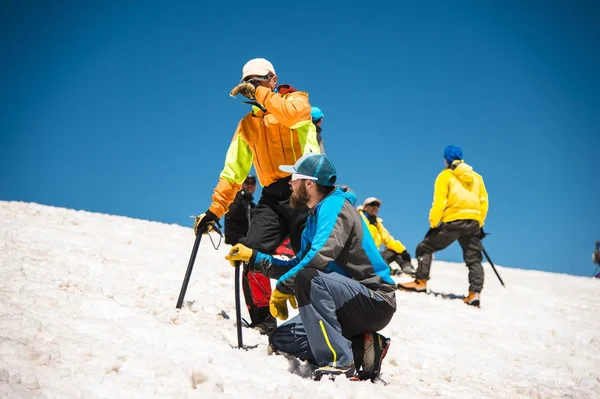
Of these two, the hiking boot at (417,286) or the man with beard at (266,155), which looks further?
the hiking boot at (417,286)

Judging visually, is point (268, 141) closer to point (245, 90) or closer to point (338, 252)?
point (245, 90)

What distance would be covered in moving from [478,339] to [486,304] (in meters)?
2.77

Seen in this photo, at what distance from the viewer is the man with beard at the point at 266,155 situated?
14.9 feet

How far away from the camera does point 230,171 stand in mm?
5031

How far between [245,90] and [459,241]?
5.90 meters

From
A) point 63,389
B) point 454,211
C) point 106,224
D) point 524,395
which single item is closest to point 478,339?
point 524,395

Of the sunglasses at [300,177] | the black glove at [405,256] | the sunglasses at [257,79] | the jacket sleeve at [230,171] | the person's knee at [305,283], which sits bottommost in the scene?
the person's knee at [305,283]

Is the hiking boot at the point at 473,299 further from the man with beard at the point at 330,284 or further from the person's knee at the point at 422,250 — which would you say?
the man with beard at the point at 330,284

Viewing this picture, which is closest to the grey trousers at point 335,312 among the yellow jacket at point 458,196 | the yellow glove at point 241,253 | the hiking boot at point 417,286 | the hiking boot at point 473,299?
the yellow glove at point 241,253

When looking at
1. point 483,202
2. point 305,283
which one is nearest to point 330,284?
point 305,283

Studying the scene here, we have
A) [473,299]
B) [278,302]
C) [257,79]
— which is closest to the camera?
[278,302]

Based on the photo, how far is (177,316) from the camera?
4.43 m

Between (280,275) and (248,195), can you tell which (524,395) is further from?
(248,195)

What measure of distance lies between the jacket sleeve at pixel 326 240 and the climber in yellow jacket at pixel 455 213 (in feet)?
19.5
